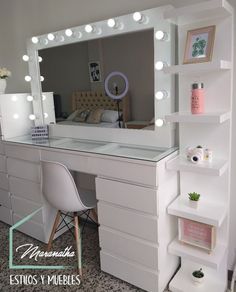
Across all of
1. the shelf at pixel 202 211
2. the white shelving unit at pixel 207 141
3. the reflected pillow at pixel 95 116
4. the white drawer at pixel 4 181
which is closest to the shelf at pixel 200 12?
the white shelving unit at pixel 207 141

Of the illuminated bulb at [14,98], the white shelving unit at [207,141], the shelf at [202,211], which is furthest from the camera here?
the illuminated bulb at [14,98]

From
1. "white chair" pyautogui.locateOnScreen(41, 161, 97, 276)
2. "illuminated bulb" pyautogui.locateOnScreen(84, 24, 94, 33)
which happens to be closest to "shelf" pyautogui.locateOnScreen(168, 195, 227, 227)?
"white chair" pyautogui.locateOnScreen(41, 161, 97, 276)

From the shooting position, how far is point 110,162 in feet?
5.97

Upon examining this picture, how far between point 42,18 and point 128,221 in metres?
1.98

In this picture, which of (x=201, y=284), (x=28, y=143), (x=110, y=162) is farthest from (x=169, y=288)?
(x=28, y=143)

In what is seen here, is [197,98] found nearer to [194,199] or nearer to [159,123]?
[159,123]

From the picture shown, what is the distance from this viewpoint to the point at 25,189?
2.49 meters

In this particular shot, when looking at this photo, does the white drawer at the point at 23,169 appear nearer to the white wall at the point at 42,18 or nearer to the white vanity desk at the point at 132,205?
the white vanity desk at the point at 132,205

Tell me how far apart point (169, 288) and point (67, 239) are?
105cm

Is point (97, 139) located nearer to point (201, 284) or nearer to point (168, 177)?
point (168, 177)

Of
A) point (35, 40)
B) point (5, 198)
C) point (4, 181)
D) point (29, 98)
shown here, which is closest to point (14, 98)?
point (29, 98)

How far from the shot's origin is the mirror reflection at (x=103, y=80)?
1969 millimetres

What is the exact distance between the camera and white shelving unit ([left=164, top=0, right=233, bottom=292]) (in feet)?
5.16

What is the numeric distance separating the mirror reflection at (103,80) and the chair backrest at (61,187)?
550 millimetres
